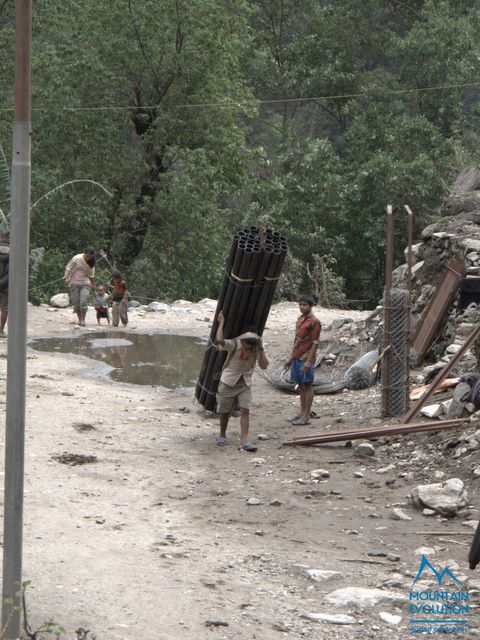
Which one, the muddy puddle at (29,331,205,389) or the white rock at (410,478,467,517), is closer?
the white rock at (410,478,467,517)

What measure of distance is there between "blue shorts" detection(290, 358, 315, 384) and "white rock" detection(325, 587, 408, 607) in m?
5.01

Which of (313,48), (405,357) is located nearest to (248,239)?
(405,357)

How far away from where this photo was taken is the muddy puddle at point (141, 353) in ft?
46.4

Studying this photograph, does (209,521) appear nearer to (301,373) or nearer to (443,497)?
(443,497)

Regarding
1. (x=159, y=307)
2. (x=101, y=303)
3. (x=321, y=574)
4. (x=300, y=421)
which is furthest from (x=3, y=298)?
(x=321, y=574)

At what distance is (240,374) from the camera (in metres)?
9.97

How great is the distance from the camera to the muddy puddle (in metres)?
14.1

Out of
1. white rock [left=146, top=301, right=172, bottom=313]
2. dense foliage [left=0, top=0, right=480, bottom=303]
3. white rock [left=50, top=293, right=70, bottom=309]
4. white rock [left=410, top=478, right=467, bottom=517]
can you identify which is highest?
dense foliage [left=0, top=0, right=480, bottom=303]

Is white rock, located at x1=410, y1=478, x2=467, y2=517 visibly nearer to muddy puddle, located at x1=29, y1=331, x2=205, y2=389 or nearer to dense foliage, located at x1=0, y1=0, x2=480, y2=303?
muddy puddle, located at x1=29, y1=331, x2=205, y2=389

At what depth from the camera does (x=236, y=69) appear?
2909 centimetres

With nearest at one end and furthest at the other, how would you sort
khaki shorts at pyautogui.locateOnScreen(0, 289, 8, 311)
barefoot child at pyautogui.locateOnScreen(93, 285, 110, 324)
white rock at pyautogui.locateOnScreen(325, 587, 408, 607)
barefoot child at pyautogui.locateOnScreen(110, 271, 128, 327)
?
white rock at pyautogui.locateOnScreen(325, 587, 408, 607)
khaki shorts at pyautogui.locateOnScreen(0, 289, 8, 311)
barefoot child at pyautogui.locateOnScreen(110, 271, 128, 327)
barefoot child at pyautogui.locateOnScreen(93, 285, 110, 324)

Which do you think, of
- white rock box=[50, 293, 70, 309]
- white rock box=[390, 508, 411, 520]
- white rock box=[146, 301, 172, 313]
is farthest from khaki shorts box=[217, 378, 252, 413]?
white rock box=[50, 293, 70, 309]

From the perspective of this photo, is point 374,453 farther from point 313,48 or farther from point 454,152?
point 313,48

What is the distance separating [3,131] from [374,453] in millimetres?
18488
